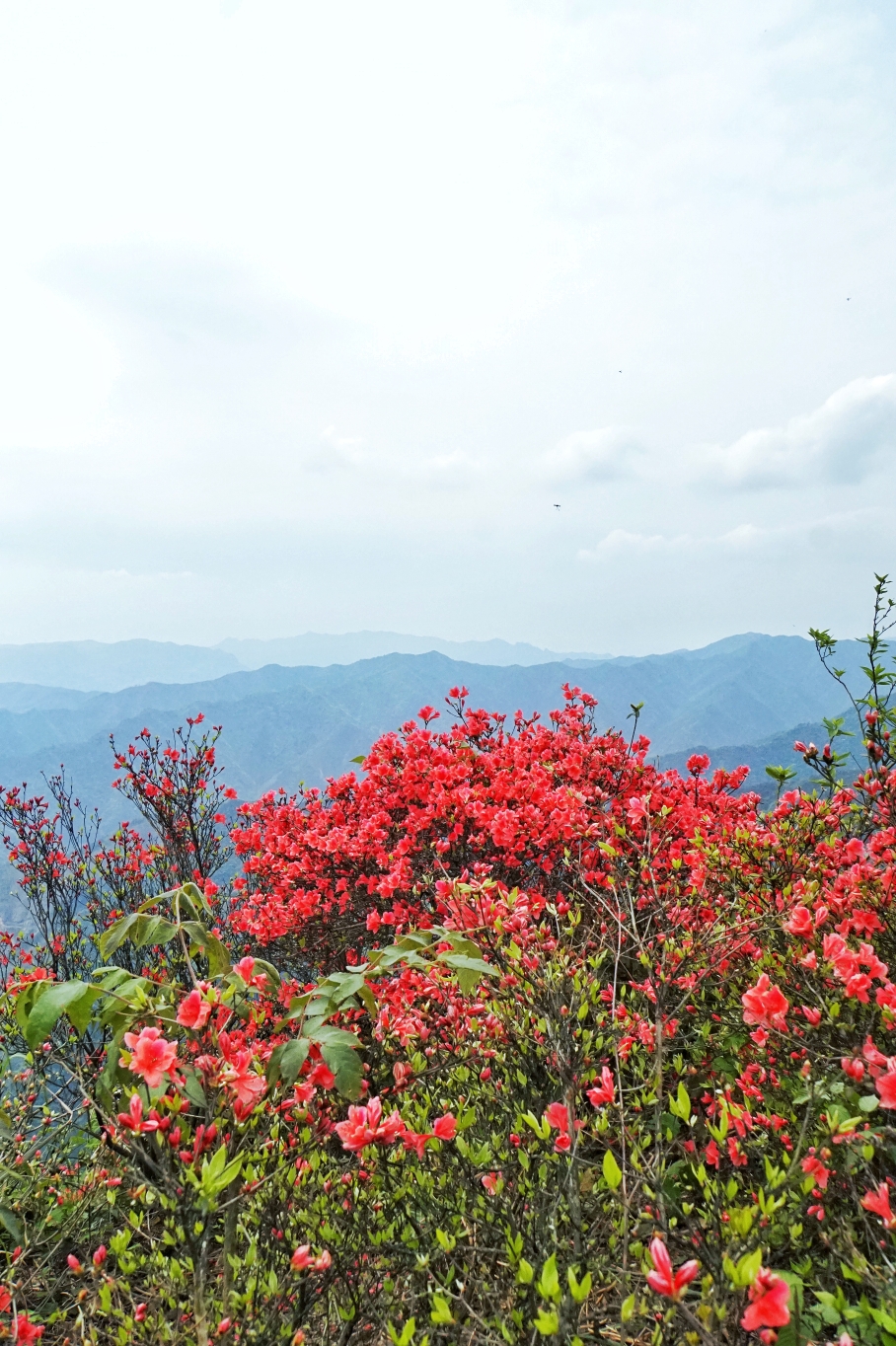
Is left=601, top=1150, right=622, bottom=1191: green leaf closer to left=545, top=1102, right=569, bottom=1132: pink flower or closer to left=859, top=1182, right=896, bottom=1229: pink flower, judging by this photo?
left=545, top=1102, right=569, bottom=1132: pink flower

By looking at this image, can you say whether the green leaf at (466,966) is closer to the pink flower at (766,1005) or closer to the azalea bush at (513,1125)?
the azalea bush at (513,1125)

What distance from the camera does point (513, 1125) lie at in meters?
2.01

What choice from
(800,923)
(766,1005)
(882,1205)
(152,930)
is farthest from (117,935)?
(800,923)

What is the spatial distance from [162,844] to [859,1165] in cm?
764

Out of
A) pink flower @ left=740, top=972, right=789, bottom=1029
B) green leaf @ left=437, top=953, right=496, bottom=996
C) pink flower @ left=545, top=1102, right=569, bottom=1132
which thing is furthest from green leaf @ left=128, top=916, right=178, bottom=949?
pink flower @ left=740, top=972, right=789, bottom=1029

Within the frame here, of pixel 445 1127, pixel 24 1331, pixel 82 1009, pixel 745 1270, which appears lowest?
pixel 24 1331

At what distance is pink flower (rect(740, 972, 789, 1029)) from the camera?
5.42 ft

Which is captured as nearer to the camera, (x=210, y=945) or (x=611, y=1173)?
(x=611, y=1173)

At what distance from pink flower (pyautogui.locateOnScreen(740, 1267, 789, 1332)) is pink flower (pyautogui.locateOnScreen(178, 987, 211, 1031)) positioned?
1238 mm

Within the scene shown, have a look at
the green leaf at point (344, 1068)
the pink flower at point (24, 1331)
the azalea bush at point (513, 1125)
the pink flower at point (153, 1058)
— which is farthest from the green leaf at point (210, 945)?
the pink flower at point (24, 1331)

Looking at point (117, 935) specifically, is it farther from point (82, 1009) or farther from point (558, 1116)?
point (558, 1116)

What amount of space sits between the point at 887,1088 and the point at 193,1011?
160 cm

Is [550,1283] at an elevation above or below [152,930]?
below

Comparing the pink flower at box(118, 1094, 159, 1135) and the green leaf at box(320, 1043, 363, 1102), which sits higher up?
the green leaf at box(320, 1043, 363, 1102)
